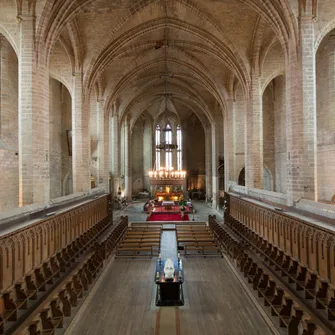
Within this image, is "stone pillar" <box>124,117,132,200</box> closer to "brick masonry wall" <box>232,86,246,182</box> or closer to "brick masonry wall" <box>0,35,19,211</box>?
"brick masonry wall" <box>232,86,246,182</box>

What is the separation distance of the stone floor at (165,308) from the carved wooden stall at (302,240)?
1.72 meters

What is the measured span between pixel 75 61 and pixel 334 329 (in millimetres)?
14388

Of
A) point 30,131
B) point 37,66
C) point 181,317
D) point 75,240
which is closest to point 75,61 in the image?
point 37,66

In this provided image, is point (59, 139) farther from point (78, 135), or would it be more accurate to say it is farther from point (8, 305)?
point (8, 305)

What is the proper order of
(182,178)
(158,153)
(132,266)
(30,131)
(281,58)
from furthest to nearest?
(158,153)
(182,178)
(281,58)
(132,266)
(30,131)

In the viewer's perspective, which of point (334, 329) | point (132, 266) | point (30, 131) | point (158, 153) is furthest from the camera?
point (158, 153)

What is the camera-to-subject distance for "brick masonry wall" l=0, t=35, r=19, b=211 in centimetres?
1222

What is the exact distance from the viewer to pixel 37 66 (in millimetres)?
9203

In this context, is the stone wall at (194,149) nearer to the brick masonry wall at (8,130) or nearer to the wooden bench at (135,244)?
the wooden bench at (135,244)

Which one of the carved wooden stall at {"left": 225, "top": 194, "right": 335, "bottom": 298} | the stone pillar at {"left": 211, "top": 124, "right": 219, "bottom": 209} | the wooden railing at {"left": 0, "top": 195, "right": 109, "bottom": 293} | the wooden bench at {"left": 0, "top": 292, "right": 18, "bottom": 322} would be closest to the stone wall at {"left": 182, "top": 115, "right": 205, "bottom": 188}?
the stone pillar at {"left": 211, "top": 124, "right": 219, "bottom": 209}

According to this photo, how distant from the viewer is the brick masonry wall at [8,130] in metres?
12.2

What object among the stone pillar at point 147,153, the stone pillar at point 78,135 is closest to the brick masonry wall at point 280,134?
the stone pillar at point 78,135

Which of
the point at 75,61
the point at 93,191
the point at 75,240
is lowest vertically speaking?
the point at 75,240

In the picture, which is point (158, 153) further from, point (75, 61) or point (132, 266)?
point (132, 266)
